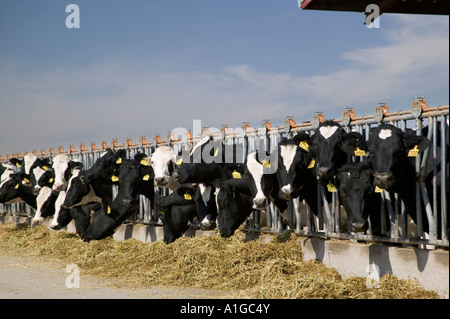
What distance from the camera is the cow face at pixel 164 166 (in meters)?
12.9

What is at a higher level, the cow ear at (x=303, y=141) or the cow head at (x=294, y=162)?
the cow ear at (x=303, y=141)

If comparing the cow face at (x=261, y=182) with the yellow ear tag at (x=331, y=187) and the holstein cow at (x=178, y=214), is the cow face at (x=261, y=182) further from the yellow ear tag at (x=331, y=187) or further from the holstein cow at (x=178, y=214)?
the holstein cow at (x=178, y=214)

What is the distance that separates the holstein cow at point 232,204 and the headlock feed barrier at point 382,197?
0.44 meters

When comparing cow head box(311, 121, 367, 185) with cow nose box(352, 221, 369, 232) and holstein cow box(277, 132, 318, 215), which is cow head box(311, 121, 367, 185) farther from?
cow nose box(352, 221, 369, 232)

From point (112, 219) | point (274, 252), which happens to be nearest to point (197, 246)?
point (274, 252)

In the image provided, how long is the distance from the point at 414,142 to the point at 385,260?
164 cm

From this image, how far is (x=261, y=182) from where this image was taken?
33.9 ft

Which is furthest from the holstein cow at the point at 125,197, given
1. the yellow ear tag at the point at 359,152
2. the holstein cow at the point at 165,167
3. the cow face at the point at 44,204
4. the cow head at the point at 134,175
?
the yellow ear tag at the point at 359,152

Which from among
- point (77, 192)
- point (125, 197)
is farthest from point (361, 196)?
point (77, 192)

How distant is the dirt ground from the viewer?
8695mm
